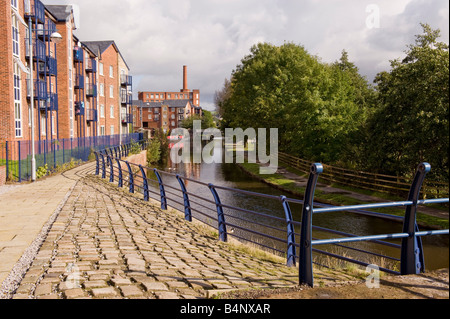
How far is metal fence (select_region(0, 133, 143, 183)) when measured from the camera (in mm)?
19516

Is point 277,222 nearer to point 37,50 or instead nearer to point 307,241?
point 307,241

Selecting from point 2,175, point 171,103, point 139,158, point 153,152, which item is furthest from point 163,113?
point 2,175

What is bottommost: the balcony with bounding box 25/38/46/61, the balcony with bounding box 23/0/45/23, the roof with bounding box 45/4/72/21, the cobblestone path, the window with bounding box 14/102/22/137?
the cobblestone path

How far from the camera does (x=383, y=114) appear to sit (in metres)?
23.8

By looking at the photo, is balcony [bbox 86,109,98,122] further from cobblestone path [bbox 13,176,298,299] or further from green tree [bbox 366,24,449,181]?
cobblestone path [bbox 13,176,298,299]

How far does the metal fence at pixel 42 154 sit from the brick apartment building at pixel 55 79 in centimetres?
212

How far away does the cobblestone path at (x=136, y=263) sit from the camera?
4.93 m

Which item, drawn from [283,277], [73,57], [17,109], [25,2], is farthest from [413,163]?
[73,57]

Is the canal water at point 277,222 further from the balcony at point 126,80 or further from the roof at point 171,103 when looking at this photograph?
the roof at point 171,103

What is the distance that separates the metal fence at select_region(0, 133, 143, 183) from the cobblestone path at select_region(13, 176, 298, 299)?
976 cm

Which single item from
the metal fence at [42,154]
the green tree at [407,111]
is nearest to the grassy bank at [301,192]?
the green tree at [407,111]

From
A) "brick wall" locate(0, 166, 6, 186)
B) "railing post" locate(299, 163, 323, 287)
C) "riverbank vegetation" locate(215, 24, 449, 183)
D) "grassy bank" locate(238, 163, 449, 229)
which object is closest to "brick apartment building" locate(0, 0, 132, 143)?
"brick wall" locate(0, 166, 6, 186)
